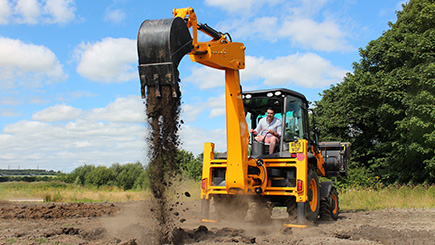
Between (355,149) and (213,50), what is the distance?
872 inches

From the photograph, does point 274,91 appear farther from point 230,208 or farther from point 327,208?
point 327,208

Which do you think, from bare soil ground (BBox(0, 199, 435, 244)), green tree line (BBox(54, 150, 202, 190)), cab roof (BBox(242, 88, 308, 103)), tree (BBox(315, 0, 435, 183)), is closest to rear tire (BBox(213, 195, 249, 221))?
bare soil ground (BBox(0, 199, 435, 244))

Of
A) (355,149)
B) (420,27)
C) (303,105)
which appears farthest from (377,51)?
(303,105)

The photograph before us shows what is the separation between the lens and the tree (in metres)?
19.3

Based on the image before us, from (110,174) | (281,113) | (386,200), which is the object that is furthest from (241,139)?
(110,174)

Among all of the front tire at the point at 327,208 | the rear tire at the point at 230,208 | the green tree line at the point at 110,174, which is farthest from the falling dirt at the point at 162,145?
the green tree line at the point at 110,174

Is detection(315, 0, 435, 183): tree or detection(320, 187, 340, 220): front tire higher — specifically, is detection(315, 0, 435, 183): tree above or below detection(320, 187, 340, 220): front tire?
above

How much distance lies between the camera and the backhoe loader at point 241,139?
237 inches

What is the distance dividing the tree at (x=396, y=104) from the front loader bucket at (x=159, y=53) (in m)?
15.8

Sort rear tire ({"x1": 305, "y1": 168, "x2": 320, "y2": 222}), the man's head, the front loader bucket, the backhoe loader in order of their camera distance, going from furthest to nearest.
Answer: the man's head → rear tire ({"x1": 305, "y1": 168, "x2": 320, "y2": 222}) → the backhoe loader → the front loader bucket

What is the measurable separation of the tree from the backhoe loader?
11.6m

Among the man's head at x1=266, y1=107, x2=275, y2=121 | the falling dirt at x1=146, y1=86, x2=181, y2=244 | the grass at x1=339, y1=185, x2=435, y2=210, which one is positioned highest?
the man's head at x1=266, y1=107, x2=275, y2=121

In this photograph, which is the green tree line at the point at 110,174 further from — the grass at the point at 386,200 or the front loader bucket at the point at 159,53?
the front loader bucket at the point at 159,53

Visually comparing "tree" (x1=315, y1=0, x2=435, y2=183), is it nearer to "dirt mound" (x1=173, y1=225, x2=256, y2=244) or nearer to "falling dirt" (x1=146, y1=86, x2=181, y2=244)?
"dirt mound" (x1=173, y1=225, x2=256, y2=244)
